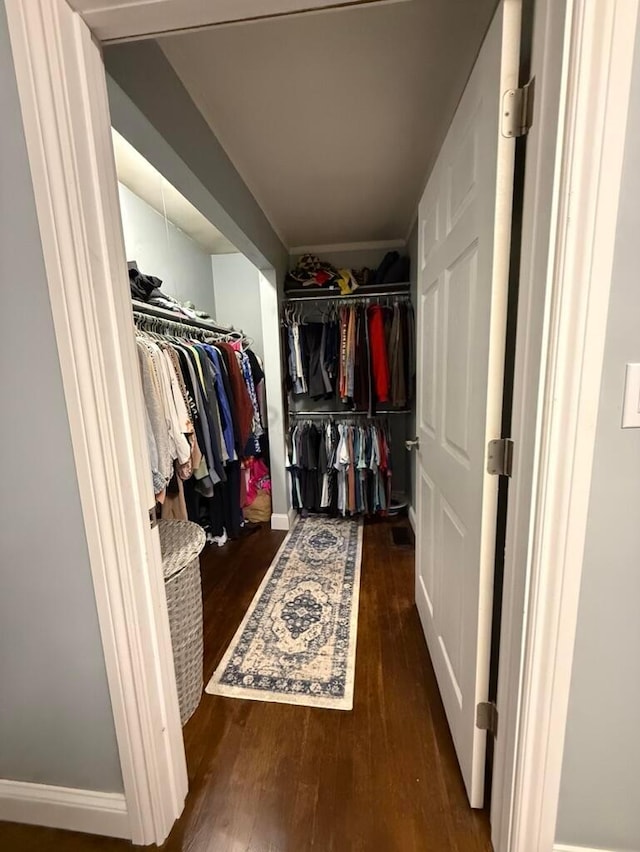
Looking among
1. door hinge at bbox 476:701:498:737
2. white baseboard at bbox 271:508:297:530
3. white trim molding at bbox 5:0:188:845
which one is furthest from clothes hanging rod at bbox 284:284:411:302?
door hinge at bbox 476:701:498:737

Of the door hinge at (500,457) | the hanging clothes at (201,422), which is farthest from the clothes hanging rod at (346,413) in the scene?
the door hinge at (500,457)

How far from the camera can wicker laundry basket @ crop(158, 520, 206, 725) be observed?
49.8 inches

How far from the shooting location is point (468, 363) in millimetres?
1053

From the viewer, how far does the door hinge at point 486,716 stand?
1.00 m

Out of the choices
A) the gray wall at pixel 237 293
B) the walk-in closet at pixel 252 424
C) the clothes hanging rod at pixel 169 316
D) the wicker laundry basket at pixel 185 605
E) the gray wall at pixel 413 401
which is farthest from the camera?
the gray wall at pixel 237 293

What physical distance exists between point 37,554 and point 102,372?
1.66 ft

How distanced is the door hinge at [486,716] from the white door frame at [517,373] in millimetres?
73

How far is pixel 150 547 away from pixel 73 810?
2.71 ft

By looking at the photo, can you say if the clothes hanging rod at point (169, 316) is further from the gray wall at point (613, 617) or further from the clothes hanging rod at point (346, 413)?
the gray wall at point (613, 617)

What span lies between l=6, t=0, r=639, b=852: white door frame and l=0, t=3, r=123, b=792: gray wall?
5 cm

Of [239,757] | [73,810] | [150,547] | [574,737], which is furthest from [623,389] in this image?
[73,810]

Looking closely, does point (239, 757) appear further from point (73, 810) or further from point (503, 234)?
point (503, 234)

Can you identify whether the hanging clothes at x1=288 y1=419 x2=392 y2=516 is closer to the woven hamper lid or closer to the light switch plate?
the woven hamper lid

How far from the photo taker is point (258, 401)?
2992 mm
